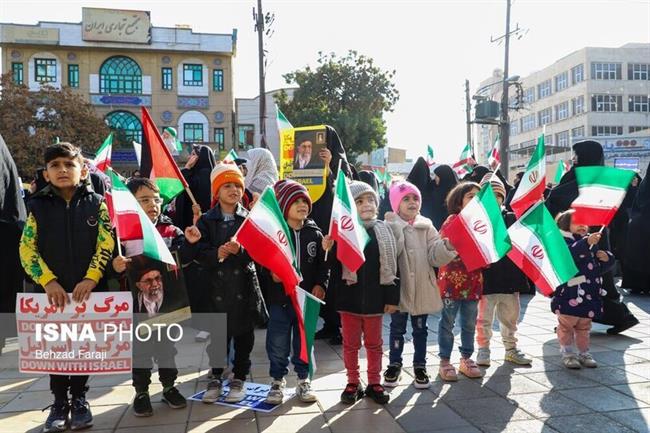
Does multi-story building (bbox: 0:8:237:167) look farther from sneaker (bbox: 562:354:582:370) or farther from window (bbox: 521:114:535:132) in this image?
window (bbox: 521:114:535:132)

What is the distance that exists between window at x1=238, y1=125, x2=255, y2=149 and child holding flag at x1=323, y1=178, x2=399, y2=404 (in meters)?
40.0

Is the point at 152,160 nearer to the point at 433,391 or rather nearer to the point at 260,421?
the point at 260,421

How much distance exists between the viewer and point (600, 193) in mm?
5043

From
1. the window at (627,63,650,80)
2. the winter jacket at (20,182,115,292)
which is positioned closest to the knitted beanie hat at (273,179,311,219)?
the winter jacket at (20,182,115,292)

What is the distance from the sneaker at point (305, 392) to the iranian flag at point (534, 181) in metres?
3.07

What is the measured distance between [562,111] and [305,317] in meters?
69.5

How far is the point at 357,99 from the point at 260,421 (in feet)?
98.7

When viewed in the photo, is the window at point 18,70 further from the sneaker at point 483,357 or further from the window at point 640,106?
the window at point 640,106

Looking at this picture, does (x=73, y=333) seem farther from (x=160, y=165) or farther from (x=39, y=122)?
(x=39, y=122)

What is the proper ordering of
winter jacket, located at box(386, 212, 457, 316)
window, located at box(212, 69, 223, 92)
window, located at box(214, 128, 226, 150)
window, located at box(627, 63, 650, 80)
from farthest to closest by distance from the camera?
window, located at box(627, 63, 650, 80) < window, located at box(212, 69, 223, 92) < window, located at box(214, 128, 226, 150) < winter jacket, located at box(386, 212, 457, 316)

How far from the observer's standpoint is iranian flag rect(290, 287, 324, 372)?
4148 millimetres

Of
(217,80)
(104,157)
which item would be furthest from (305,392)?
(217,80)

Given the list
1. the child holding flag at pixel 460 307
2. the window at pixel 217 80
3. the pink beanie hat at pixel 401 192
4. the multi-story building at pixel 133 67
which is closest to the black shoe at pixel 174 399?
the child holding flag at pixel 460 307

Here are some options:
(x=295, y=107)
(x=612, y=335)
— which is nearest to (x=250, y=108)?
(x=295, y=107)
